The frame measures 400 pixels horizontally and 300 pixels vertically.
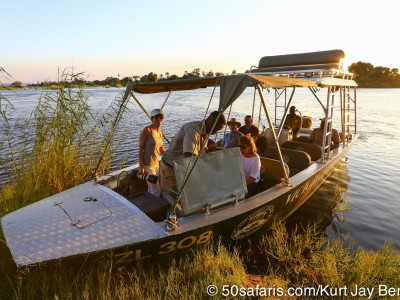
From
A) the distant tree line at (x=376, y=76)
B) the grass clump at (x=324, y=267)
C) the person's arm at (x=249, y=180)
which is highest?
the distant tree line at (x=376, y=76)

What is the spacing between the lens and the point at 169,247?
10.9 feet

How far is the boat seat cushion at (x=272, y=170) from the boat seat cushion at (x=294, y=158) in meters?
1.06

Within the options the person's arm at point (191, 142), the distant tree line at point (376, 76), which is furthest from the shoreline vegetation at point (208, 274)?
the distant tree line at point (376, 76)

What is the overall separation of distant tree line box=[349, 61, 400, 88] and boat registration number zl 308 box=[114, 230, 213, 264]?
110 metres

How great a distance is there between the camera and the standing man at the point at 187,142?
3688mm

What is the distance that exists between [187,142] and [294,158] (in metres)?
3.89

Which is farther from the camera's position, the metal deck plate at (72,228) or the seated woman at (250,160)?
the seated woman at (250,160)

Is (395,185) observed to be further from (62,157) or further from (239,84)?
(62,157)

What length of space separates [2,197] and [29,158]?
995mm

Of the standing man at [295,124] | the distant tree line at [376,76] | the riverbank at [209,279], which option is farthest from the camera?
the distant tree line at [376,76]

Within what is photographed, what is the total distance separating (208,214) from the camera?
3.71 metres

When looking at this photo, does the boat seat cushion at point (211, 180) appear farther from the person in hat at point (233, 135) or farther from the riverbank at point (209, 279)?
the person in hat at point (233, 135)

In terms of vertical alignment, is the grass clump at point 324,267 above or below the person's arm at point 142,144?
below

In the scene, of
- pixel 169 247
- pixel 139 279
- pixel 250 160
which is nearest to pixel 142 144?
pixel 250 160
